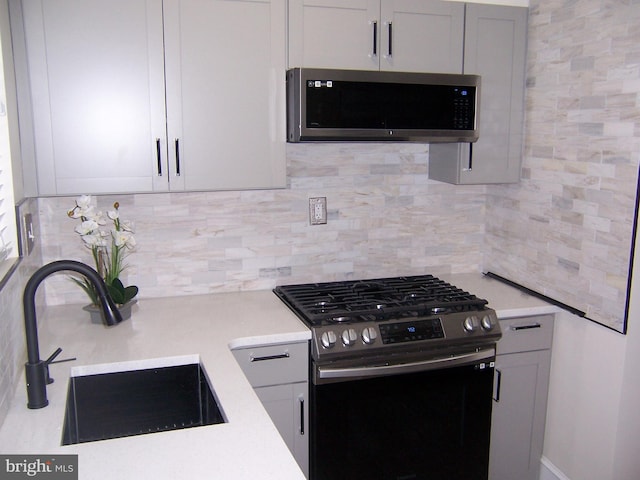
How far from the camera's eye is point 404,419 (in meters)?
2.54

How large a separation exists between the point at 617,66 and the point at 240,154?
1525 millimetres

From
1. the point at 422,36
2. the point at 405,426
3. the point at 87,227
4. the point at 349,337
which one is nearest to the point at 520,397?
the point at 405,426

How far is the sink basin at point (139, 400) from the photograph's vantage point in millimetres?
2039

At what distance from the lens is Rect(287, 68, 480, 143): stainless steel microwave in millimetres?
2465

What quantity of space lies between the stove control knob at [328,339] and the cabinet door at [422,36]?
116 cm

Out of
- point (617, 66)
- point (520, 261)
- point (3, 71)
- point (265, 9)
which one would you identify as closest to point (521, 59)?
point (617, 66)

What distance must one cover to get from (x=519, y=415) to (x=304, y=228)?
1347 millimetres

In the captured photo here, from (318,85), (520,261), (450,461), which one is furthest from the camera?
(520,261)

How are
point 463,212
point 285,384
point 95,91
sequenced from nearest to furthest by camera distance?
point 95,91, point 285,384, point 463,212

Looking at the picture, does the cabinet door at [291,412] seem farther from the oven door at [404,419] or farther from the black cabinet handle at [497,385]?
the black cabinet handle at [497,385]

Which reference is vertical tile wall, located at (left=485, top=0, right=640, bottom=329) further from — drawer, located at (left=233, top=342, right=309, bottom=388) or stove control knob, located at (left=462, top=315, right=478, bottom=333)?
drawer, located at (left=233, top=342, right=309, bottom=388)

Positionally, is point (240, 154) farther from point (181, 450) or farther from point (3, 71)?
point (181, 450)

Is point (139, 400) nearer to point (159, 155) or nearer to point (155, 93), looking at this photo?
point (159, 155)

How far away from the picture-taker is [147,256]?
2848 millimetres
